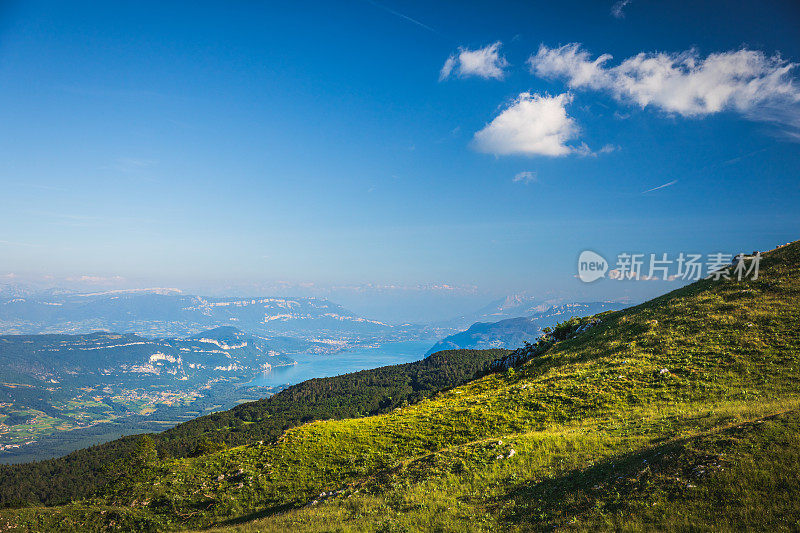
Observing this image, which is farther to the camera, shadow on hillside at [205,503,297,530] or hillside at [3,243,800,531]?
shadow on hillside at [205,503,297,530]

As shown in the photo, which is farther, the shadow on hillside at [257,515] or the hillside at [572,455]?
the shadow on hillside at [257,515]

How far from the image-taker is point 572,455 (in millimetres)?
17859

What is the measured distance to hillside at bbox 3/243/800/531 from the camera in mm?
11539

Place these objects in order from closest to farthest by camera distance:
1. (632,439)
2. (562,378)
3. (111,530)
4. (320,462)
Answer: (632,439) → (111,530) → (320,462) → (562,378)

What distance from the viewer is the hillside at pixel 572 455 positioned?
37.9 ft

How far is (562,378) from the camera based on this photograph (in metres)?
31.5

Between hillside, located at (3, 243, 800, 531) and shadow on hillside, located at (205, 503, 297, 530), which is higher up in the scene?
hillside, located at (3, 243, 800, 531)

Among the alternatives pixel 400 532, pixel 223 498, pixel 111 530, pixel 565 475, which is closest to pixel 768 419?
pixel 565 475

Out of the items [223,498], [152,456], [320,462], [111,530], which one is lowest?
[152,456]

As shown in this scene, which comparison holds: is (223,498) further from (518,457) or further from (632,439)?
(632,439)

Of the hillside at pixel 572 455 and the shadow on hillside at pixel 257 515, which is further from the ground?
the hillside at pixel 572 455

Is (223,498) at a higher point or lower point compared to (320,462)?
lower

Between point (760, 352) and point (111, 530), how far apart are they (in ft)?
152

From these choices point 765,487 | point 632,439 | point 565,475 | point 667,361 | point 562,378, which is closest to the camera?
point 765,487
